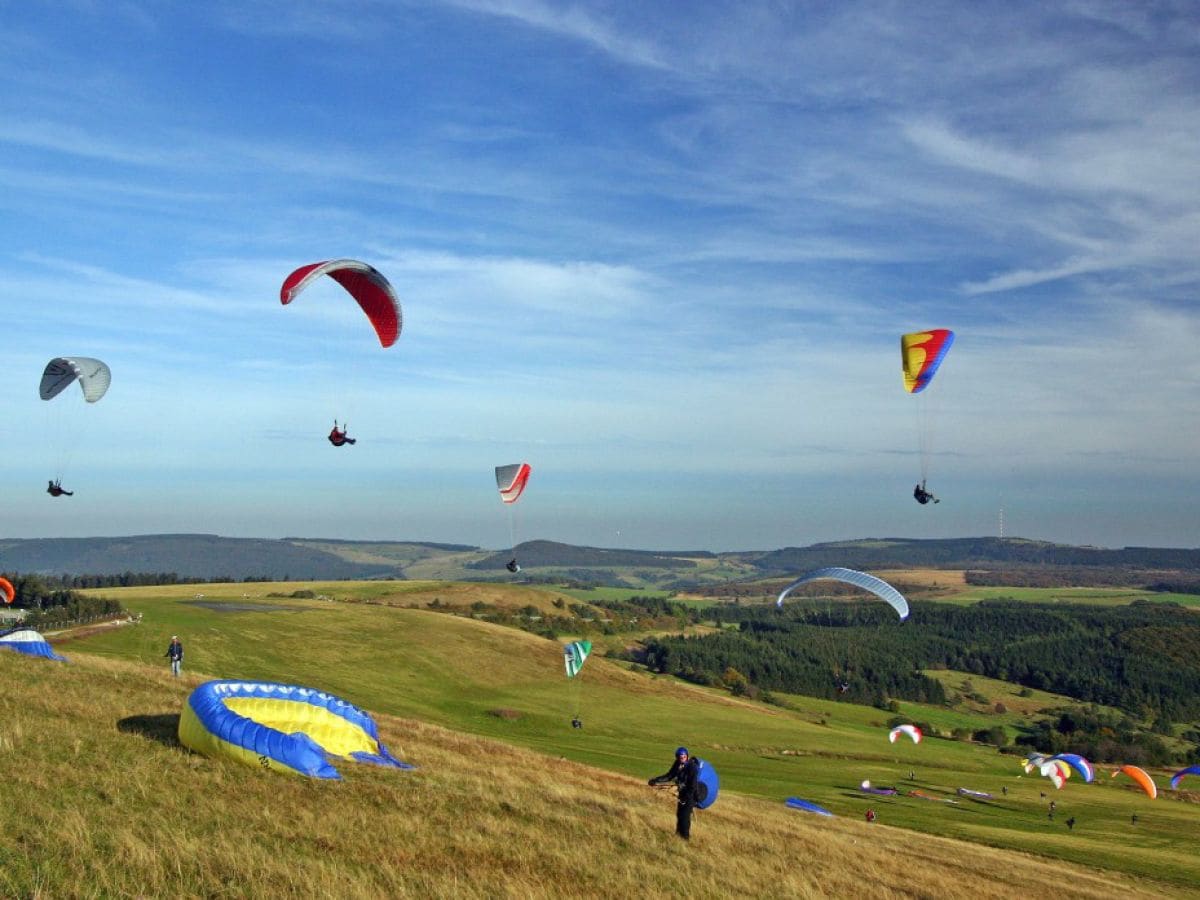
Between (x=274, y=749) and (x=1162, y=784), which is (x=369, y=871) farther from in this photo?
(x=1162, y=784)

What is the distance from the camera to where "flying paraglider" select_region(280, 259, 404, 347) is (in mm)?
27531

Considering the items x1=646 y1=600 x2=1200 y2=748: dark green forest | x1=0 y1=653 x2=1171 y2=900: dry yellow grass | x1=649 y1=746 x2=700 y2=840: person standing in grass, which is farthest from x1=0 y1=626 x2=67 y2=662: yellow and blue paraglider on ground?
x1=646 y1=600 x2=1200 y2=748: dark green forest

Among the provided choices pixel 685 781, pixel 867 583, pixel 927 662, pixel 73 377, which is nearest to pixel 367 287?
pixel 73 377

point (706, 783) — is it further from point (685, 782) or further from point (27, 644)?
point (27, 644)

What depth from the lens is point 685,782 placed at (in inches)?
664

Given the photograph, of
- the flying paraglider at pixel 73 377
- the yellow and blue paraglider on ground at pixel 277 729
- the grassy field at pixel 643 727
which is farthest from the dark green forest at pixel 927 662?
the yellow and blue paraglider on ground at pixel 277 729

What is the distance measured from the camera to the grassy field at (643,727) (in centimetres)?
3554

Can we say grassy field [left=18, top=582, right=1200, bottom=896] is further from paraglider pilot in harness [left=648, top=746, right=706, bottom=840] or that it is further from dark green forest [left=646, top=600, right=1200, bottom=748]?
dark green forest [left=646, top=600, right=1200, bottom=748]

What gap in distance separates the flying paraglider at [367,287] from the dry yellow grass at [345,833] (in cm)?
1269

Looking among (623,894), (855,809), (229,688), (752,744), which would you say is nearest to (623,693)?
(752,744)

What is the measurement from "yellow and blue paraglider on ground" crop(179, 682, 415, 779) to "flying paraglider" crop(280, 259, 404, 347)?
41.8 ft

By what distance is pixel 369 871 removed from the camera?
11.4 meters

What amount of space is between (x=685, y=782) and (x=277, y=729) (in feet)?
28.0

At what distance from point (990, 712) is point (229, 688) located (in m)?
127
